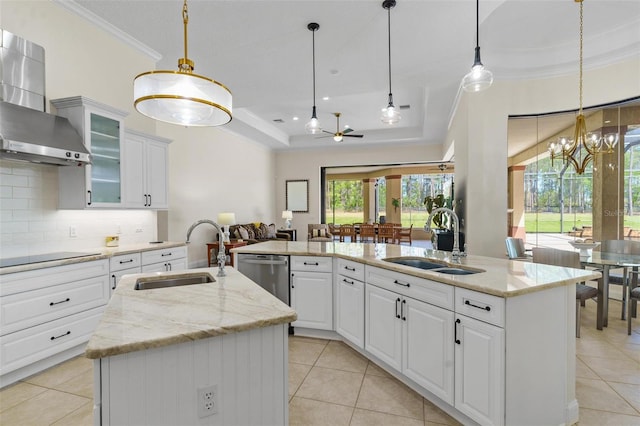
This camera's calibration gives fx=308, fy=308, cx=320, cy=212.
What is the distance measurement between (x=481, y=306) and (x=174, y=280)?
6.21ft

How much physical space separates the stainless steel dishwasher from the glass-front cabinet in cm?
157

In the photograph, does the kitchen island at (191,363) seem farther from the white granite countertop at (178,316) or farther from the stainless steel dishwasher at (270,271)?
the stainless steel dishwasher at (270,271)

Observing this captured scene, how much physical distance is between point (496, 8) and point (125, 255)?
4.50 m

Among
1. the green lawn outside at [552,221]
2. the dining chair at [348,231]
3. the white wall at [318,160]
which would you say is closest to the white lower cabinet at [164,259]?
the green lawn outside at [552,221]

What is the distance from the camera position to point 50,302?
2.46 metres

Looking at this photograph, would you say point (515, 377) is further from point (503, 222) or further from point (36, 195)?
point (36, 195)

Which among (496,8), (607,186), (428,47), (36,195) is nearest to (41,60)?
(36,195)

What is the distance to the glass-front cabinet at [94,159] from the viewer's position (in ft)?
9.65

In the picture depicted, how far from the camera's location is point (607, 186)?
14.1ft

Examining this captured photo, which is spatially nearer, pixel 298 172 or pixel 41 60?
pixel 41 60

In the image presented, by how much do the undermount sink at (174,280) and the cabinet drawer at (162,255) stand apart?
1.58 m

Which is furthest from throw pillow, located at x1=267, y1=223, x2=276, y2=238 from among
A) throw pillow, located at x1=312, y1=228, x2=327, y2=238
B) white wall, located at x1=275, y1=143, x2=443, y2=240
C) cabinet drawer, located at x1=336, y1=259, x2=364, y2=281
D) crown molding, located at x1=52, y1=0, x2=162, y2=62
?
cabinet drawer, located at x1=336, y1=259, x2=364, y2=281

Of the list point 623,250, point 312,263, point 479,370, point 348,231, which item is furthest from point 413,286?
point 348,231

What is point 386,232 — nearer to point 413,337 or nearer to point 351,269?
point 351,269
